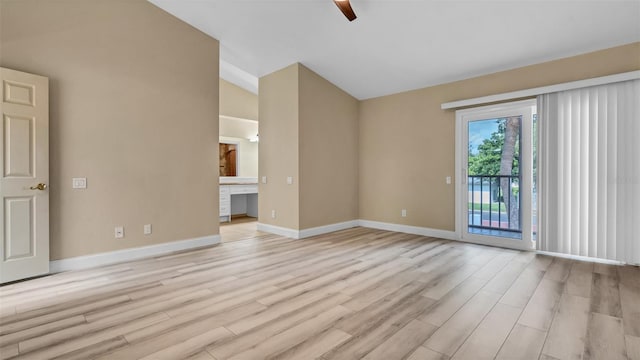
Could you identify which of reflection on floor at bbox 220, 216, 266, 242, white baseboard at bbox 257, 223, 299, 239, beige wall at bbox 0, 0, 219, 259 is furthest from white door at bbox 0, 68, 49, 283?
white baseboard at bbox 257, 223, 299, 239

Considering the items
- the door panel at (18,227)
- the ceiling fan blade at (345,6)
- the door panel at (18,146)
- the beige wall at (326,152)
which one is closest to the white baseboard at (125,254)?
the door panel at (18,227)

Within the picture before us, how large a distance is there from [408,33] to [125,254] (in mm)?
4774

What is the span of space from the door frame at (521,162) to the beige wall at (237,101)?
16.7 ft

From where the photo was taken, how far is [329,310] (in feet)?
7.82

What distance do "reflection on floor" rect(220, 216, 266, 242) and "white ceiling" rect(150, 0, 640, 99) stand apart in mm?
3152

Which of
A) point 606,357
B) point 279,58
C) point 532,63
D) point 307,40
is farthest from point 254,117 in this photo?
point 606,357

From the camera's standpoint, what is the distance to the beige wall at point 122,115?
11.0 ft

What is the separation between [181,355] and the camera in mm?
1781

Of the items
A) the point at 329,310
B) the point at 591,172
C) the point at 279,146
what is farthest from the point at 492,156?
the point at 329,310

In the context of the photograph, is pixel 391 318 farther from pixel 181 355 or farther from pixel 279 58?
pixel 279 58

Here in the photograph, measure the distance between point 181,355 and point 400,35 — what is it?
427cm

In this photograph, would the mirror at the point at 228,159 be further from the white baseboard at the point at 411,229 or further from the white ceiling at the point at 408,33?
the white baseboard at the point at 411,229

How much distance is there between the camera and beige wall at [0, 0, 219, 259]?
11.0 feet

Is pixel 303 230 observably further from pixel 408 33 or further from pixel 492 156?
pixel 408 33
